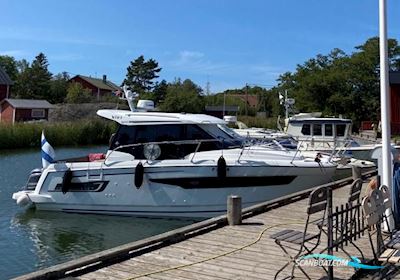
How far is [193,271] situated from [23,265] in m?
4.84

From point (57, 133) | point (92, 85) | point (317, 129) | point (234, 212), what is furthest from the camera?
point (92, 85)

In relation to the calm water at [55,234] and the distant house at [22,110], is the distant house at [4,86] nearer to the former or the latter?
the distant house at [22,110]

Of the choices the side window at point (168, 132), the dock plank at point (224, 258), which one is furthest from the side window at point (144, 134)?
the dock plank at point (224, 258)

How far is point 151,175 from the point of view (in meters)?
13.2

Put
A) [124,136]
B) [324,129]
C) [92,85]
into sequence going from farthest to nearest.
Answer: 1. [92,85]
2. [324,129]
3. [124,136]

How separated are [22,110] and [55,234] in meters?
47.9

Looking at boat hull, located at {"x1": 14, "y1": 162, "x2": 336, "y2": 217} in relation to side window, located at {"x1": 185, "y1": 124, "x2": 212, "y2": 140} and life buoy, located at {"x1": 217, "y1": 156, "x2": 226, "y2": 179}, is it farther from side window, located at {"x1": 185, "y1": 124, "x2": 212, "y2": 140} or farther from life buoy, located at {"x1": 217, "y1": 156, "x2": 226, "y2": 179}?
side window, located at {"x1": 185, "y1": 124, "x2": 212, "y2": 140}

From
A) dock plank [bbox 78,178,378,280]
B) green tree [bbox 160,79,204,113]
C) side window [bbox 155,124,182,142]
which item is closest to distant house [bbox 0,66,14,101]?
green tree [bbox 160,79,204,113]

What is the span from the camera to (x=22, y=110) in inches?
2248

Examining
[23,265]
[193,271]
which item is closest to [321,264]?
[193,271]

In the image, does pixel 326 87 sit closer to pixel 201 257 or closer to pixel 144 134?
pixel 144 134

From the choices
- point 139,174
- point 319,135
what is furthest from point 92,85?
point 139,174

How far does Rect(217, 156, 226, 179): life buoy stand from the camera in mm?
12787

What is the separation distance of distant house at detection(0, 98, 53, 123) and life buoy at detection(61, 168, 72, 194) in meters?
44.8
